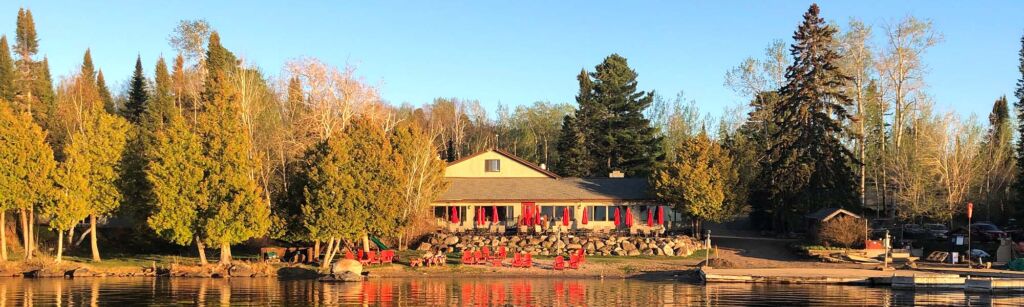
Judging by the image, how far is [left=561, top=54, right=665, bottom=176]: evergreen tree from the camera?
255ft

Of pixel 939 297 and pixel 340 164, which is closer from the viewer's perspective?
pixel 939 297

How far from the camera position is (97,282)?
132 ft

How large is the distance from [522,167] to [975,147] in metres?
31.1

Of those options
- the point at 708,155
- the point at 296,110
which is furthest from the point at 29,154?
the point at 708,155

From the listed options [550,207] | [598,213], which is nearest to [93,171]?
[550,207]

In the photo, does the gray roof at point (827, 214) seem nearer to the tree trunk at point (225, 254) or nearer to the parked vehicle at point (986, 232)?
the parked vehicle at point (986, 232)

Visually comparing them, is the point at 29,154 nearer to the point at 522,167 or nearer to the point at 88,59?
the point at 522,167

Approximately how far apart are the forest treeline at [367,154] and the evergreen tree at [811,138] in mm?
102

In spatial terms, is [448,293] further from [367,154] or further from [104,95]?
[104,95]

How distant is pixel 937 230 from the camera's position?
2229 inches

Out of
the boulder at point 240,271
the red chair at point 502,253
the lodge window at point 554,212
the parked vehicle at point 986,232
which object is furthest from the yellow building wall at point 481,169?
the parked vehicle at point 986,232

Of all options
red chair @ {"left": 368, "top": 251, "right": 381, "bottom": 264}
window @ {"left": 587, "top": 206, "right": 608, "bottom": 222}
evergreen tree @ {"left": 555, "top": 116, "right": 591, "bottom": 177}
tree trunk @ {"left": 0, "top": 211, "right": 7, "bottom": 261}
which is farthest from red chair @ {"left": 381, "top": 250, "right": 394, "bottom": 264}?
evergreen tree @ {"left": 555, "top": 116, "right": 591, "bottom": 177}

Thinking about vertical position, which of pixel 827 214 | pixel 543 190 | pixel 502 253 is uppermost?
pixel 543 190

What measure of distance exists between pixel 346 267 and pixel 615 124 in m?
42.5
